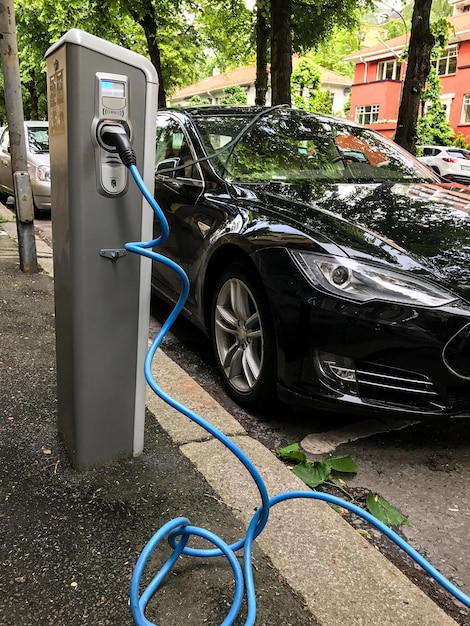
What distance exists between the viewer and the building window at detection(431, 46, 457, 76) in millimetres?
33428

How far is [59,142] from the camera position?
1.90 m

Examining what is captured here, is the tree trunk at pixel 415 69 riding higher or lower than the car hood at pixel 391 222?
higher

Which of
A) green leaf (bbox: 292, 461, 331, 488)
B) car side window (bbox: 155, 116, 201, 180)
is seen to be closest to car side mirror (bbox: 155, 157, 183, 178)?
car side window (bbox: 155, 116, 201, 180)

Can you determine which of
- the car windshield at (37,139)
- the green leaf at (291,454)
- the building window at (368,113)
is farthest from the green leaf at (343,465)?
the building window at (368,113)

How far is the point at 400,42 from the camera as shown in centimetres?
4088

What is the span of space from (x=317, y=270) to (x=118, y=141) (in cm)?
105

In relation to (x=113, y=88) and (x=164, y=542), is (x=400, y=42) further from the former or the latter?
(x=164, y=542)

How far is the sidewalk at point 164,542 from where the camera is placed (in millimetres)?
1594

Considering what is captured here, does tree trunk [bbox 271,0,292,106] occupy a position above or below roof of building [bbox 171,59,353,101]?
below

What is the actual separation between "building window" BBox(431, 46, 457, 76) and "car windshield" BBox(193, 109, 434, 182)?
33.6 m

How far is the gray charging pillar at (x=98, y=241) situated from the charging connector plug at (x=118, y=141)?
0.7 inches

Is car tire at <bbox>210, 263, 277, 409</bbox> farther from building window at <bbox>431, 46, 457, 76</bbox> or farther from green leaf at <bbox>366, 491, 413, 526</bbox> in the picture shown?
building window at <bbox>431, 46, 457, 76</bbox>

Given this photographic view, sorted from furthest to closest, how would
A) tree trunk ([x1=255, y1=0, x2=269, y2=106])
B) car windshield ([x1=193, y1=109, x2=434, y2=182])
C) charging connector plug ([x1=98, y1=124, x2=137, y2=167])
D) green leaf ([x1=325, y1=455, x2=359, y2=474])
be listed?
tree trunk ([x1=255, y1=0, x2=269, y2=106])
car windshield ([x1=193, y1=109, x2=434, y2=182])
green leaf ([x1=325, y1=455, x2=359, y2=474])
charging connector plug ([x1=98, y1=124, x2=137, y2=167])

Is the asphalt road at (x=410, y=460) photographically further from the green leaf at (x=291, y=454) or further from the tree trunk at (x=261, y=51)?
the tree trunk at (x=261, y=51)
